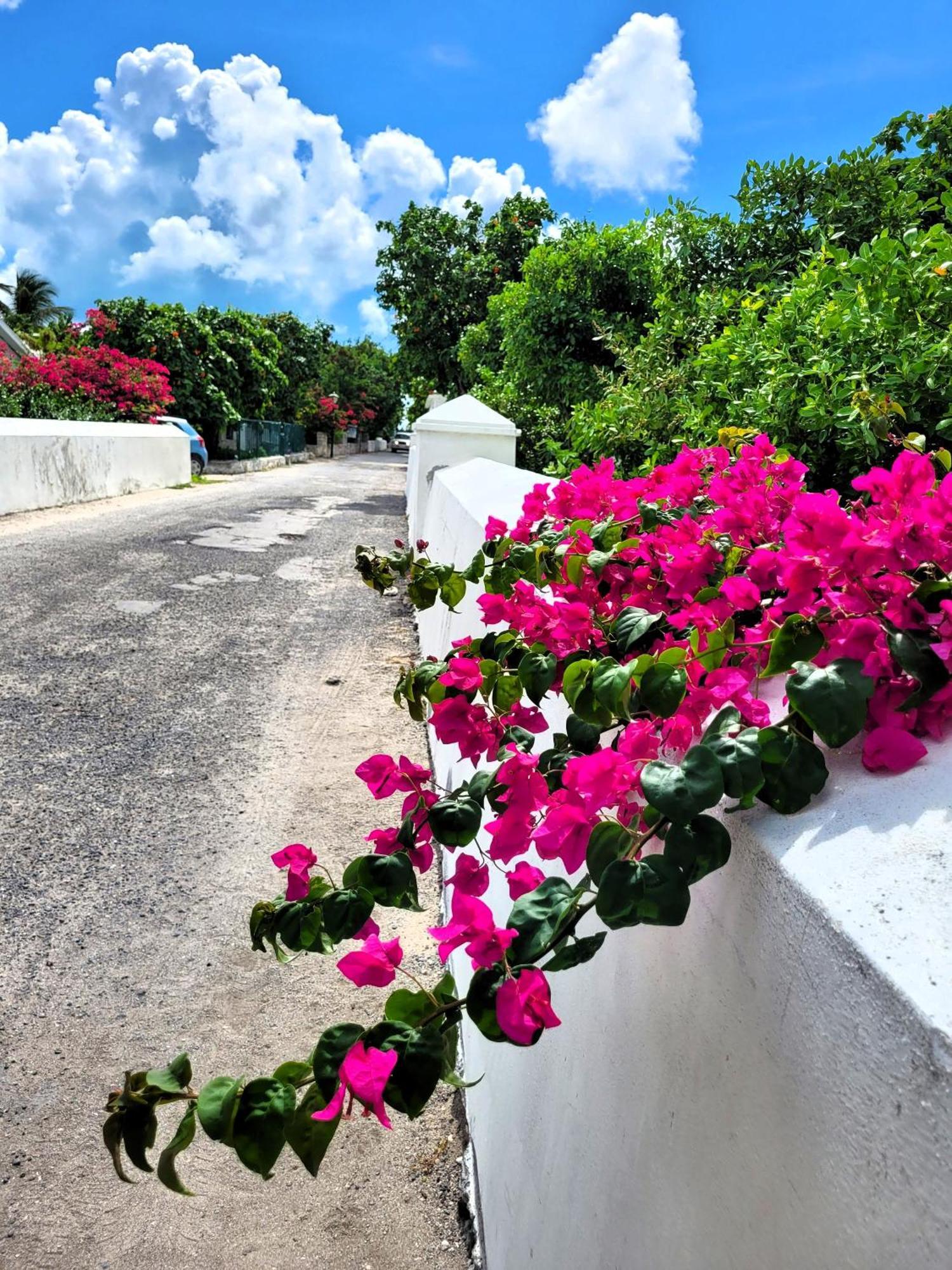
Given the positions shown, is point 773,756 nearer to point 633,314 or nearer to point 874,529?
point 874,529

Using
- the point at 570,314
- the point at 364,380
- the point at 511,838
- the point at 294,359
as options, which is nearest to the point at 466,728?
the point at 511,838

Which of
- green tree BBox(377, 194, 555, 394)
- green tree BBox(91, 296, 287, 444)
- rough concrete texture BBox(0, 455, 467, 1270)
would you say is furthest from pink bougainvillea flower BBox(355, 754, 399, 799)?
green tree BBox(91, 296, 287, 444)

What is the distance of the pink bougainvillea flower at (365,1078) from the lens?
3.07 feet

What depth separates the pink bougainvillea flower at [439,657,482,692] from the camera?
157 centimetres

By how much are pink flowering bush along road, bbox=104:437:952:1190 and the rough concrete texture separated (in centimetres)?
113

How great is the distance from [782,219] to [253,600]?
16.1ft

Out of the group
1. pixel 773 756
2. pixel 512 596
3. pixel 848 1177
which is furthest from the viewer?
pixel 512 596

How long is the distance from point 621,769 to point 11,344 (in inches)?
1262

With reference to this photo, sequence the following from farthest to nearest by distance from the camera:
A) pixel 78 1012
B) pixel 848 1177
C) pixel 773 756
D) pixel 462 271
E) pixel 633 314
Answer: pixel 462 271
pixel 633 314
pixel 78 1012
pixel 773 756
pixel 848 1177

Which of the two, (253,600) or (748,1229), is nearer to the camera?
(748,1229)

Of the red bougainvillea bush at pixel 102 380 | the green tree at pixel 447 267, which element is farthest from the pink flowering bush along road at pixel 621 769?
the green tree at pixel 447 267

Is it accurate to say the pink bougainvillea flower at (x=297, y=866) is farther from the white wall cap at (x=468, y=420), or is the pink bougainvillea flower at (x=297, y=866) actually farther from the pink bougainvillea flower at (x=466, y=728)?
the white wall cap at (x=468, y=420)

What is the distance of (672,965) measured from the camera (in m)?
1.17

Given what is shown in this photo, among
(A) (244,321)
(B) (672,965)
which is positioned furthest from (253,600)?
(A) (244,321)
